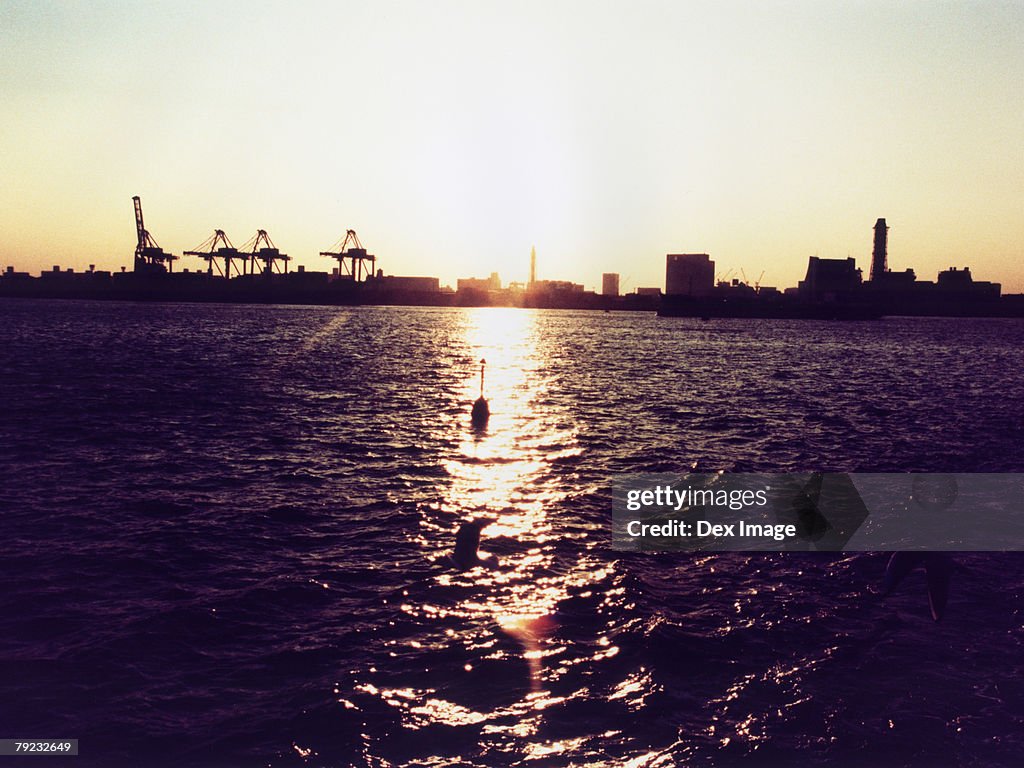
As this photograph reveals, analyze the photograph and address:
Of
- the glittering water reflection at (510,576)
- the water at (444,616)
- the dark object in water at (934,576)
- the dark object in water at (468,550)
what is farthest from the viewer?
the dark object in water at (468,550)

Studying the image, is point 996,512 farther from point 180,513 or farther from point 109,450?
point 109,450

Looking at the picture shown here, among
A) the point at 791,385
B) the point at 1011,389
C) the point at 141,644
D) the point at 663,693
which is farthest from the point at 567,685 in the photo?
the point at 1011,389

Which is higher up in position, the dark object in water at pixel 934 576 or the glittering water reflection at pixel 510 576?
→ the dark object in water at pixel 934 576

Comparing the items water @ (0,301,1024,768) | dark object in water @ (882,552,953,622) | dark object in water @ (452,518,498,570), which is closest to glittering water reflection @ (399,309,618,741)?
water @ (0,301,1024,768)

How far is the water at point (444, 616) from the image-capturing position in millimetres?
9477

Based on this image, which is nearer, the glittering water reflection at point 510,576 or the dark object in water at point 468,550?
the glittering water reflection at point 510,576

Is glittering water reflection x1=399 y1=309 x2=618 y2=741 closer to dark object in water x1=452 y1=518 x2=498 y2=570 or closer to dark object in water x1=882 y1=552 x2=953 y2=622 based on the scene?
dark object in water x1=452 y1=518 x2=498 y2=570

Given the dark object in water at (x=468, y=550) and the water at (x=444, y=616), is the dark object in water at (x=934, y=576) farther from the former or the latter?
the dark object in water at (x=468, y=550)

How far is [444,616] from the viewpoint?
1287 cm

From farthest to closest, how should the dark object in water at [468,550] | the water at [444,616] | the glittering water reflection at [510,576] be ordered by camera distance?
the dark object in water at [468,550] < the glittering water reflection at [510,576] < the water at [444,616]

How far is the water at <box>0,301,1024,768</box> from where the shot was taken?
9.48 meters

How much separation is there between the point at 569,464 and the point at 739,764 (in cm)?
1742

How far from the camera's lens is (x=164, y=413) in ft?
117

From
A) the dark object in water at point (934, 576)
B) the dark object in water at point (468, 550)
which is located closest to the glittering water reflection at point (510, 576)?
the dark object in water at point (468, 550)
